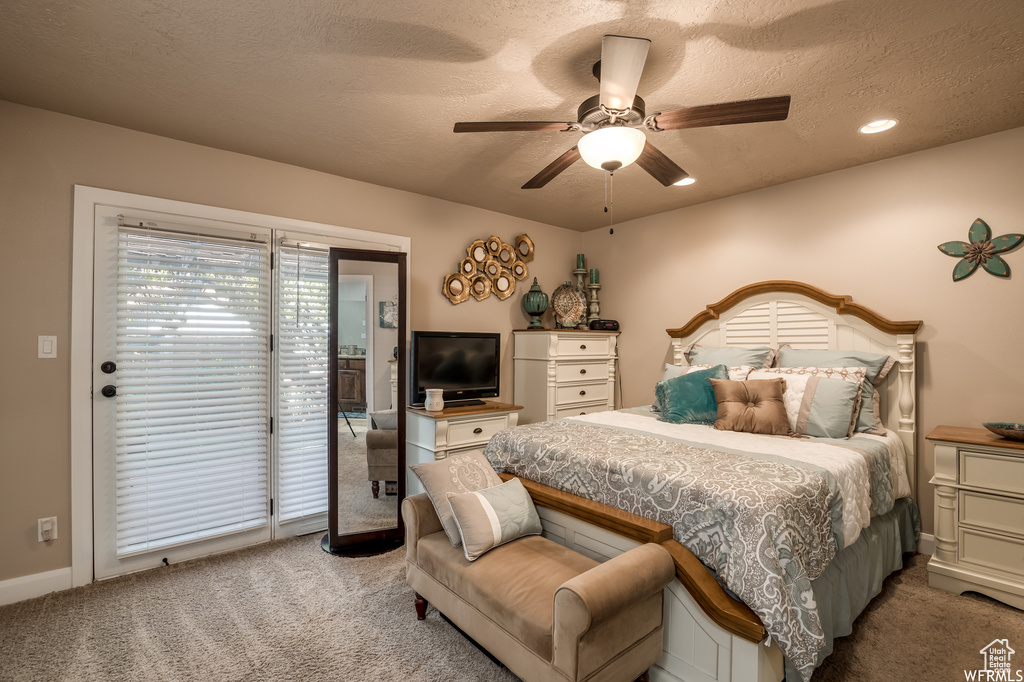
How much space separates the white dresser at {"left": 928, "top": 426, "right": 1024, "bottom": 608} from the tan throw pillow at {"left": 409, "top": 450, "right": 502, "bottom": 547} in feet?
7.95

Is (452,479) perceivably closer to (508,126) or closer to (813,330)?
(508,126)

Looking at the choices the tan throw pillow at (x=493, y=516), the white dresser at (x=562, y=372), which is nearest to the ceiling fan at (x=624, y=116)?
the tan throw pillow at (x=493, y=516)

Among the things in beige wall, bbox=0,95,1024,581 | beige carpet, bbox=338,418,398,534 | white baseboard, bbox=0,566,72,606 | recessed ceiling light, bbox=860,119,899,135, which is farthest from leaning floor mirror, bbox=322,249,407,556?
recessed ceiling light, bbox=860,119,899,135

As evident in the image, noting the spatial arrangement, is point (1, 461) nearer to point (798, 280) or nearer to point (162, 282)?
point (162, 282)

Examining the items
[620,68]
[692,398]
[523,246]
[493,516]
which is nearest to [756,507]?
[493,516]

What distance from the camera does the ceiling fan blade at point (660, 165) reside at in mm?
2107

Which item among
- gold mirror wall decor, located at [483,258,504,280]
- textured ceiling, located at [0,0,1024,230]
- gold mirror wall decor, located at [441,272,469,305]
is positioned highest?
textured ceiling, located at [0,0,1024,230]

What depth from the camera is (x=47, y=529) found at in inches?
95.0

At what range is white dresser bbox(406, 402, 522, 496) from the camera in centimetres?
329

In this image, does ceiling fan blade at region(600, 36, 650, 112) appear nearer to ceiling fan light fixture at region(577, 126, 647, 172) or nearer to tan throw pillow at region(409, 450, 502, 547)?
ceiling fan light fixture at region(577, 126, 647, 172)

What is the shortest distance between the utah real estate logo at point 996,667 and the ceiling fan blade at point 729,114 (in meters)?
2.34

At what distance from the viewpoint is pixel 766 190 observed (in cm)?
363

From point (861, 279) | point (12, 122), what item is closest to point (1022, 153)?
point (861, 279)

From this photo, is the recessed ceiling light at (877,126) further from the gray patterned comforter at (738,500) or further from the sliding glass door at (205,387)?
the sliding glass door at (205,387)
